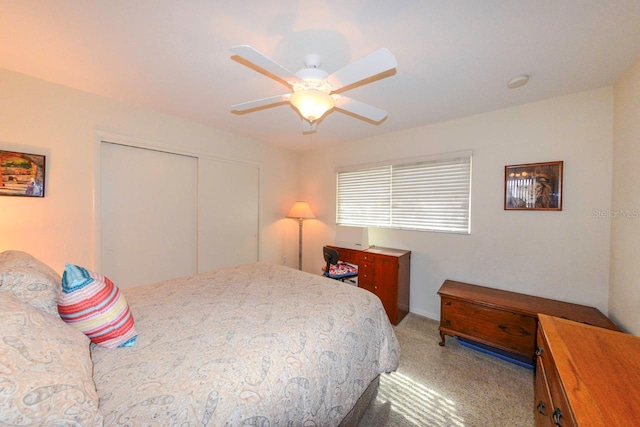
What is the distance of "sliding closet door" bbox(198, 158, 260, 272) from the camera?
3.14m

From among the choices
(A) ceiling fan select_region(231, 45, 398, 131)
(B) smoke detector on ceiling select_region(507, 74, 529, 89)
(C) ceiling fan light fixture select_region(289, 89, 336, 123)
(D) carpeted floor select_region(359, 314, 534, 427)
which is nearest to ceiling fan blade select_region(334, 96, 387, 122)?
(A) ceiling fan select_region(231, 45, 398, 131)

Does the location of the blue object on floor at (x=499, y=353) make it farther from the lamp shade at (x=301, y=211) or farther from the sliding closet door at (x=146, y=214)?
the sliding closet door at (x=146, y=214)

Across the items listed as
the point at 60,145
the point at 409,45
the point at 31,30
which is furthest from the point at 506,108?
the point at 60,145

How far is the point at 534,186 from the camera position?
7.57 feet

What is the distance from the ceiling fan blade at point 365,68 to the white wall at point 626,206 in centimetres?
189

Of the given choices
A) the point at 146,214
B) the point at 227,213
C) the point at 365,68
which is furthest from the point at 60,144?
the point at 365,68

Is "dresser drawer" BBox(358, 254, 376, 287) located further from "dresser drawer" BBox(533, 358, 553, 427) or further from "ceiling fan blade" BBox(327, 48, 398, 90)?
"ceiling fan blade" BBox(327, 48, 398, 90)

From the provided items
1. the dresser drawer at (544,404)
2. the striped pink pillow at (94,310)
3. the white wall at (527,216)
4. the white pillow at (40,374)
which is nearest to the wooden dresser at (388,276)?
the white wall at (527,216)

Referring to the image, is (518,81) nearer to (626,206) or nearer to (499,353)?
(626,206)

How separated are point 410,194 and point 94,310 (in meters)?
3.15

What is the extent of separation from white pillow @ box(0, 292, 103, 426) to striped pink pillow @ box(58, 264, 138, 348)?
141 mm

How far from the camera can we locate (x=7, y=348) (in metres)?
0.62

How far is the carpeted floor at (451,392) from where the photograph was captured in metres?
1.56

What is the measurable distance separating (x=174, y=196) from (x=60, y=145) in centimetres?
104
